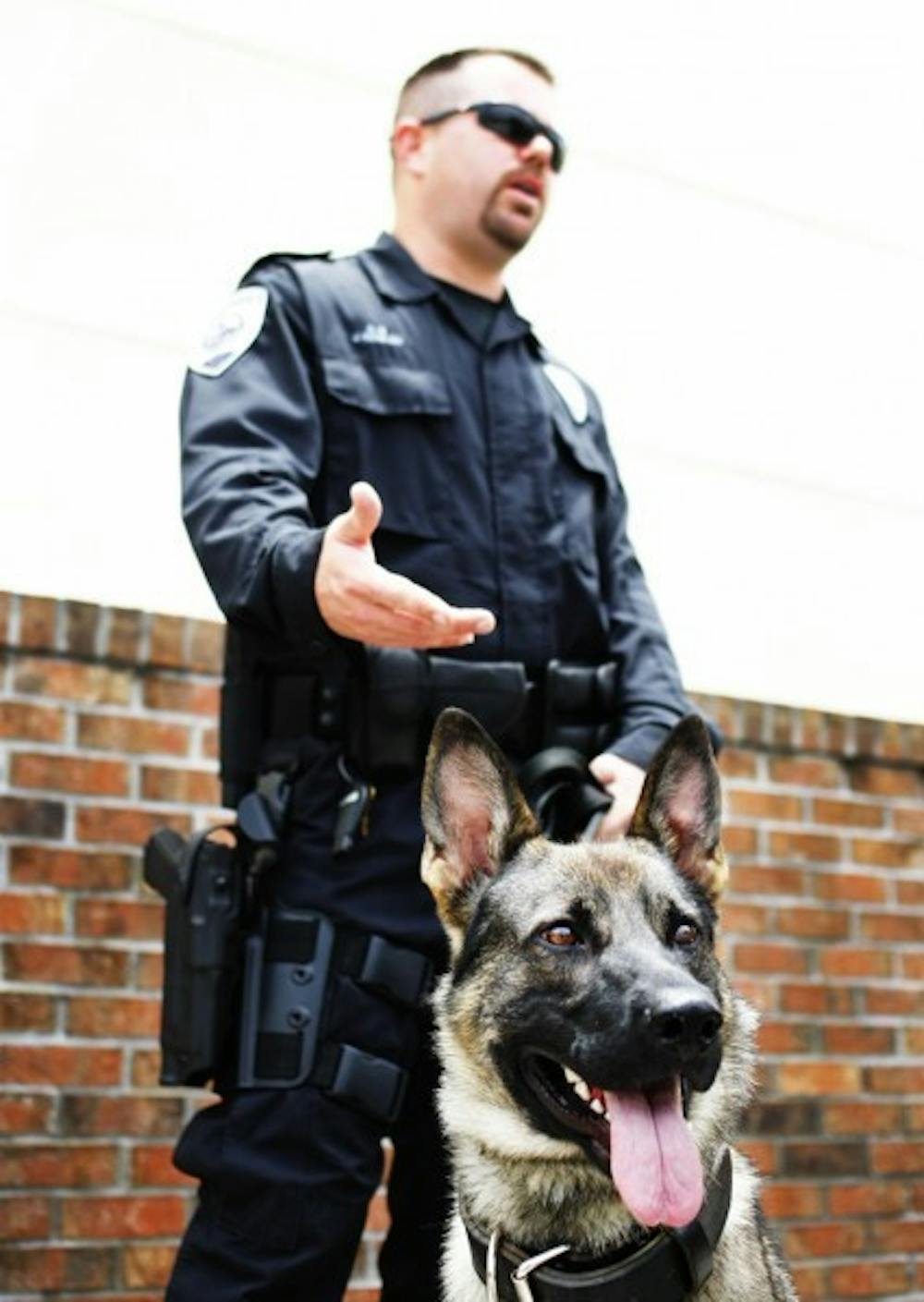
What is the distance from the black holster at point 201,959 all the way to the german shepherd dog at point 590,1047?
1.11ft

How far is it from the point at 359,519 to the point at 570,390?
1.02 metres

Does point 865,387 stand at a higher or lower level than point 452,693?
higher

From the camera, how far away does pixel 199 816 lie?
3711 millimetres

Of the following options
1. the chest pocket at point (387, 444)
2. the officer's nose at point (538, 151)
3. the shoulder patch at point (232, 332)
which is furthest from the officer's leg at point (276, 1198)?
the officer's nose at point (538, 151)

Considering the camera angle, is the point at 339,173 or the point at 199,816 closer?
the point at 199,816

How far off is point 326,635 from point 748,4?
10.4ft

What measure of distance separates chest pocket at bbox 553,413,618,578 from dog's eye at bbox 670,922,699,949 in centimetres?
77

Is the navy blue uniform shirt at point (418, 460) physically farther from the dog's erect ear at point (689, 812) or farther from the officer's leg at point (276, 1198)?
the officer's leg at point (276, 1198)

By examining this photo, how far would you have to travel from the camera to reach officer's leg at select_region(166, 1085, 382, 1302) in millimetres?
2422

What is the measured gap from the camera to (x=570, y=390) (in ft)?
10.4

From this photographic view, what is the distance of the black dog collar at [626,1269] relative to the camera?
2.12 meters

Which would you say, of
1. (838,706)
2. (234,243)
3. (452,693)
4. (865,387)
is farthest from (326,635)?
(865,387)

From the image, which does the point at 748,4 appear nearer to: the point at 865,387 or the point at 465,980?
the point at 865,387

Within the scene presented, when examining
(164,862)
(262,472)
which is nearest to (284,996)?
(164,862)
